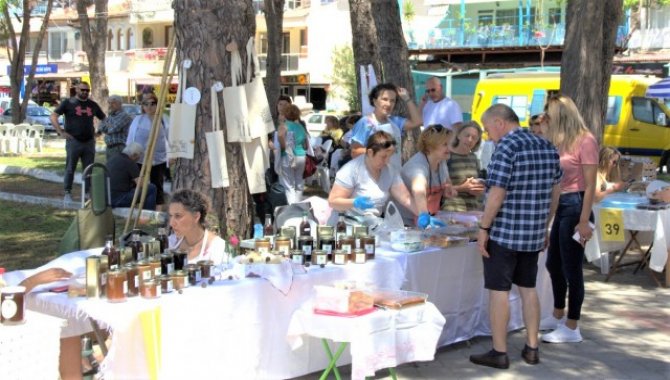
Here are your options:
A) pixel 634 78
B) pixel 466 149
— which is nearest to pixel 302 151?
pixel 466 149

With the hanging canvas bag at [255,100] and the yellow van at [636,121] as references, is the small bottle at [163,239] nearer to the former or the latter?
the hanging canvas bag at [255,100]

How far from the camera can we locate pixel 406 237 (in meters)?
5.59

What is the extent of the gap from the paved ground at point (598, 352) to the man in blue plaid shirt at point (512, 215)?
0.22 m

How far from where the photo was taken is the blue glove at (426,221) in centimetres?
604

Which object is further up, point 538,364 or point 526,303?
point 526,303

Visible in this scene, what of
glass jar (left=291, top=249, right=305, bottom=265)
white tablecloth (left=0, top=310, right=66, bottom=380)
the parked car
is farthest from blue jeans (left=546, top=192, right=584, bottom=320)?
the parked car

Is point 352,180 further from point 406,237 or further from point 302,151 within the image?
point 302,151

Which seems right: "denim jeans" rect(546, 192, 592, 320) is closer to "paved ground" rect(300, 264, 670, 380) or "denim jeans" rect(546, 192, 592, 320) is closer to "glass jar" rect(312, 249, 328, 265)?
"paved ground" rect(300, 264, 670, 380)

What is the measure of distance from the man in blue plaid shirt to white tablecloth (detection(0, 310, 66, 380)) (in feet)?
8.63

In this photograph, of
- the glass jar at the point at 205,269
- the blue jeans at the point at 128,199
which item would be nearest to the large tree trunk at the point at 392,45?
the blue jeans at the point at 128,199

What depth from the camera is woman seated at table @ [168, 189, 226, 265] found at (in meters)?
4.99

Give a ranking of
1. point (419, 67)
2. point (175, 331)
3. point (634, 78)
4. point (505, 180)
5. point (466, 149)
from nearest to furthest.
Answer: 1. point (175, 331)
2. point (505, 180)
3. point (466, 149)
4. point (634, 78)
5. point (419, 67)

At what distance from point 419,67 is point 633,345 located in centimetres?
3459

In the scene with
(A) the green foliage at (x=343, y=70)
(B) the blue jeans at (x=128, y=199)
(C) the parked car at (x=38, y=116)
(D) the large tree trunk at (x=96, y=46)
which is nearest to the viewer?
(B) the blue jeans at (x=128, y=199)
